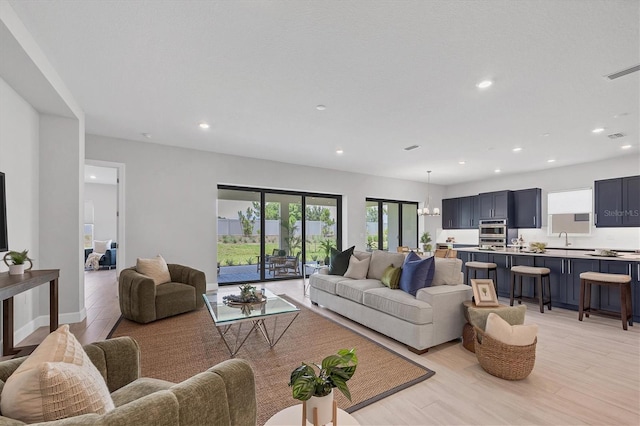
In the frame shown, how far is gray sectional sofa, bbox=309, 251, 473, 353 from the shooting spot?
9.79ft

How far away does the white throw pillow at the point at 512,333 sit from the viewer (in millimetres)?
2467

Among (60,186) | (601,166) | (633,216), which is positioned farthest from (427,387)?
(601,166)

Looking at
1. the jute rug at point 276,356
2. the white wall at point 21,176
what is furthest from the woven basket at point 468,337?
the white wall at point 21,176

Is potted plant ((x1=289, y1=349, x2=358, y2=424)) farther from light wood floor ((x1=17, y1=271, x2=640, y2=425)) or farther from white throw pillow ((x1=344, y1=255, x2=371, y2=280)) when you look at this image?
white throw pillow ((x1=344, y1=255, x2=371, y2=280))

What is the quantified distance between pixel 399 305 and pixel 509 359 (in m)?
1.04

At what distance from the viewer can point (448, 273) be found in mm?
3426

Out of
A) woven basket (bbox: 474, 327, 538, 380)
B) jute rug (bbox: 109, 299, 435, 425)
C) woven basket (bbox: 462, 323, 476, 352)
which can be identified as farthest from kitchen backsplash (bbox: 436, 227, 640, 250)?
jute rug (bbox: 109, 299, 435, 425)

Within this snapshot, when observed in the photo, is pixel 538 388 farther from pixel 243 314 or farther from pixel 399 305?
pixel 243 314

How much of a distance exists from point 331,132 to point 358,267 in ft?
7.05

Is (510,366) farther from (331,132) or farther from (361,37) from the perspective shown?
(331,132)

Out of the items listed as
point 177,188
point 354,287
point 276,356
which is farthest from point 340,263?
point 177,188

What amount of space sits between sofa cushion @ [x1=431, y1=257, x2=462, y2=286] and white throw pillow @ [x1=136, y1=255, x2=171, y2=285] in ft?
12.3

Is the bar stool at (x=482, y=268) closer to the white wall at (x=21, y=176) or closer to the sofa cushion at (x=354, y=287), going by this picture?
the sofa cushion at (x=354, y=287)

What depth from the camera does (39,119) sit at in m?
3.67
